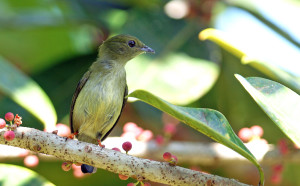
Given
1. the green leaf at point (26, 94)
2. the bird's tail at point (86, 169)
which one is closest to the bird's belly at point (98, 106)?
the green leaf at point (26, 94)

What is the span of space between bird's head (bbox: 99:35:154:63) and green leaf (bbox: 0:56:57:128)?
95cm

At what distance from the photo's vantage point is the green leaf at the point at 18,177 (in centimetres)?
285

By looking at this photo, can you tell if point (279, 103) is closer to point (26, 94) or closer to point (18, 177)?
point (18, 177)

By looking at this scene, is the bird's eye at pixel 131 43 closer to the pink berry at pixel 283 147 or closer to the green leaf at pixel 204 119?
the pink berry at pixel 283 147

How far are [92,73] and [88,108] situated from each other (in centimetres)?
32

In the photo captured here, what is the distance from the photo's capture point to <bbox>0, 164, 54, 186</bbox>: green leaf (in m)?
2.85

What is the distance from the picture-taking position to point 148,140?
3.44 m

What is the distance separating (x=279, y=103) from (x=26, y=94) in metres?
1.91

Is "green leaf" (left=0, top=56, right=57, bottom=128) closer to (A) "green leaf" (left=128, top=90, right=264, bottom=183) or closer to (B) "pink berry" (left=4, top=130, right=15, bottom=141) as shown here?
(B) "pink berry" (left=4, top=130, right=15, bottom=141)

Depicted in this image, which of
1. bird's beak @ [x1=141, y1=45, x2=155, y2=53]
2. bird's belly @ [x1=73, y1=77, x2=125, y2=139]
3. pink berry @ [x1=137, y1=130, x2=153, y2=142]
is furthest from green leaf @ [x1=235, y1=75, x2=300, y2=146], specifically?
bird's beak @ [x1=141, y1=45, x2=155, y2=53]

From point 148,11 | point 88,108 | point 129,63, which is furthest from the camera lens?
point 148,11

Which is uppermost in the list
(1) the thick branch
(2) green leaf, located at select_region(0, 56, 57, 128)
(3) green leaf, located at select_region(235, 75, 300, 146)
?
(3) green leaf, located at select_region(235, 75, 300, 146)

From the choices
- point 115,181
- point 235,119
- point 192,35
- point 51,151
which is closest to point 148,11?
point 192,35

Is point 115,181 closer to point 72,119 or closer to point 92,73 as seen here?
point 72,119
